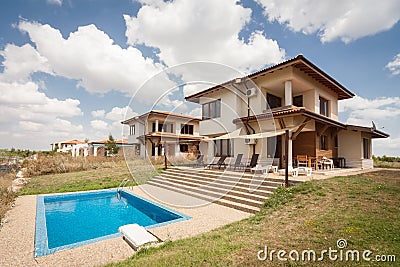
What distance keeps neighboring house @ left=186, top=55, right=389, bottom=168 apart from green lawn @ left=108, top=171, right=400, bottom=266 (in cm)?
540

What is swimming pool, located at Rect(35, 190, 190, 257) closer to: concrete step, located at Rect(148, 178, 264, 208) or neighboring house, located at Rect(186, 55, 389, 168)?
concrete step, located at Rect(148, 178, 264, 208)

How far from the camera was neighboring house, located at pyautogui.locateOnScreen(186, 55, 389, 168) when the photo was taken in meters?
14.2

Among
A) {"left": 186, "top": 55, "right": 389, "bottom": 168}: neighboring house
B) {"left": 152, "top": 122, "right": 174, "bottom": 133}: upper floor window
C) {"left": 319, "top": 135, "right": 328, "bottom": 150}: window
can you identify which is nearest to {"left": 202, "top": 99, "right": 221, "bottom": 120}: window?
{"left": 186, "top": 55, "right": 389, "bottom": 168}: neighboring house

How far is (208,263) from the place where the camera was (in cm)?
399

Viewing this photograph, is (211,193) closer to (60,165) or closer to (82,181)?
(82,181)

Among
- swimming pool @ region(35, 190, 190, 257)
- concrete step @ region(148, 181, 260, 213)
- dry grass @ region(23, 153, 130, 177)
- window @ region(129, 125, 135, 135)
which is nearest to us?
swimming pool @ region(35, 190, 190, 257)

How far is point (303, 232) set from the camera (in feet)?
17.3

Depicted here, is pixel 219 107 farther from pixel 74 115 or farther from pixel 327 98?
pixel 74 115

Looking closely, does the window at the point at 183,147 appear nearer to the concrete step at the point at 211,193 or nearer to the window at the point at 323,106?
the concrete step at the point at 211,193

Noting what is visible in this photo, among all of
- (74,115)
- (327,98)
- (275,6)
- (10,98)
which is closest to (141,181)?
(10,98)

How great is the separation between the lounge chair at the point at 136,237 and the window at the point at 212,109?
14.5 m

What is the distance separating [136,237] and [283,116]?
10883 mm

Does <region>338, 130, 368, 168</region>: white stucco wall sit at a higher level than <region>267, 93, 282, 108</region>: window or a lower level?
lower

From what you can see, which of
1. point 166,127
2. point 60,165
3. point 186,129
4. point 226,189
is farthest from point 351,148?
point 60,165
